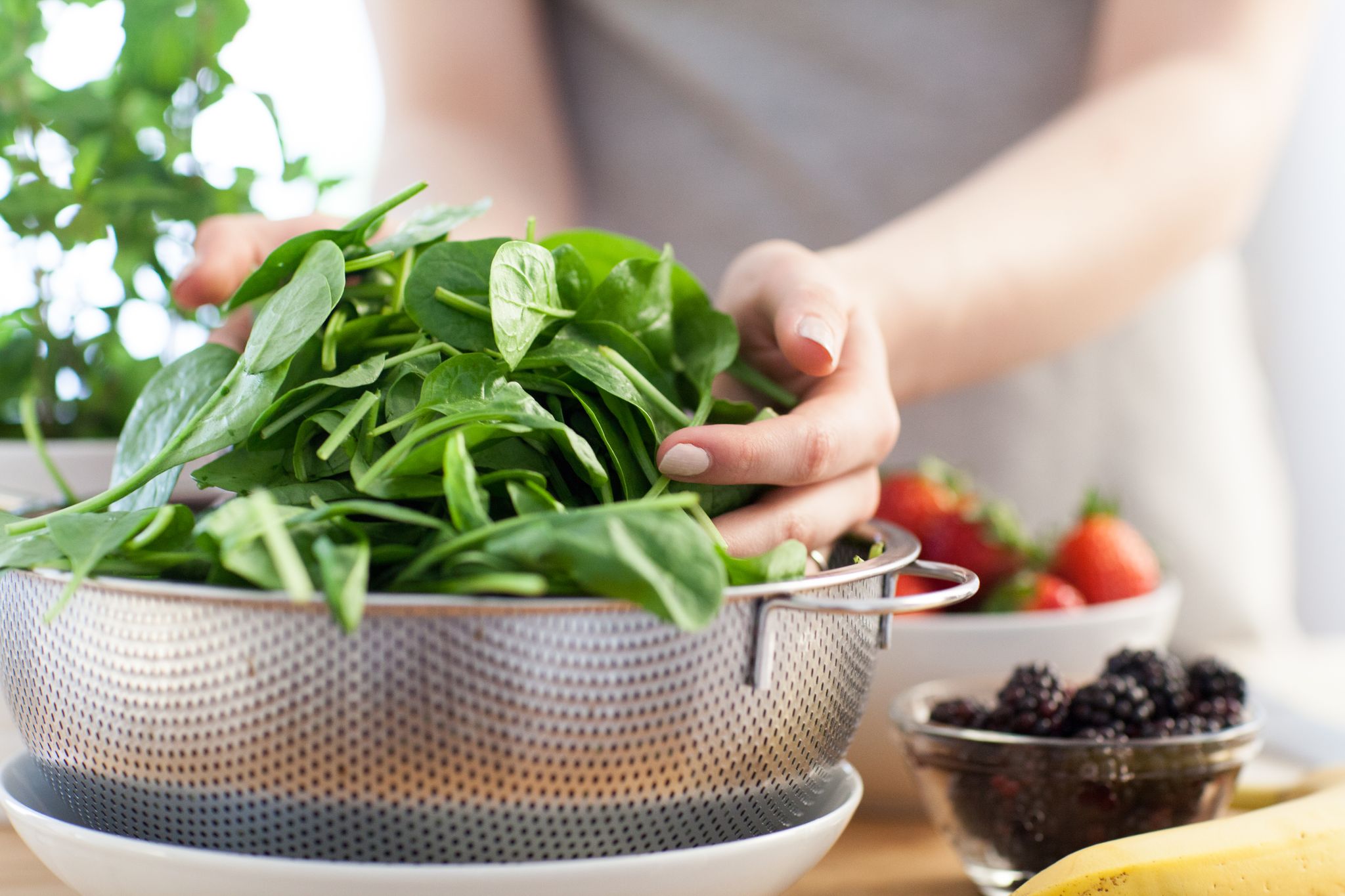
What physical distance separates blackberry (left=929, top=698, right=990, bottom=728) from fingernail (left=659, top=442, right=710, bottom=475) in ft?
0.70

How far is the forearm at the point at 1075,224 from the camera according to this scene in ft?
2.54

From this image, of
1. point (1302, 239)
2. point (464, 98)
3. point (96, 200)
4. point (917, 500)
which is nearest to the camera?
point (96, 200)

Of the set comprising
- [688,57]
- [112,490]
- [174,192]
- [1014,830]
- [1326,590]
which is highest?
[688,57]

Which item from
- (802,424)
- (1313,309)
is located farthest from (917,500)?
(1313,309)

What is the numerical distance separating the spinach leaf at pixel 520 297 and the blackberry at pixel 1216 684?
1.17 ft

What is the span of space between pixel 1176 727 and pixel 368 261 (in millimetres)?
409

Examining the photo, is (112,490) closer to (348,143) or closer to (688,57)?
(688,57)

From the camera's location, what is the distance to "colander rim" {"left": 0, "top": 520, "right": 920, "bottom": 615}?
310mm

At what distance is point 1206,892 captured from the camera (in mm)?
406

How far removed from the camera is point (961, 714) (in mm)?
529

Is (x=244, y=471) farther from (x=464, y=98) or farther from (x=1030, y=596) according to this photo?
(x=464, y=98)

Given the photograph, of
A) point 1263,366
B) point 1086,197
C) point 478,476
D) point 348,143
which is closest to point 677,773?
point 478,476

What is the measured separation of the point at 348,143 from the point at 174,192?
1.11 metres

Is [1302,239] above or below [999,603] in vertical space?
above
